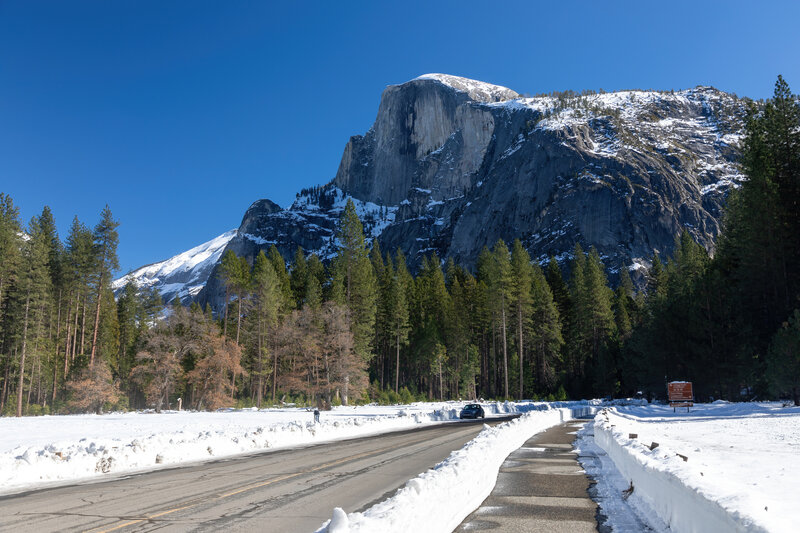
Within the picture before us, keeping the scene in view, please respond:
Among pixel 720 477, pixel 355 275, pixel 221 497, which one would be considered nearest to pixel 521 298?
pixel 355 275

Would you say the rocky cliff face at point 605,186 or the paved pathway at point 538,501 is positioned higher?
the rocky cliff face at point 605,186

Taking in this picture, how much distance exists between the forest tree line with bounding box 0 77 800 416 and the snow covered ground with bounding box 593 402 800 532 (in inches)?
683

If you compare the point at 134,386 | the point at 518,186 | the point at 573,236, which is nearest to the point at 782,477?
the point at 134,386

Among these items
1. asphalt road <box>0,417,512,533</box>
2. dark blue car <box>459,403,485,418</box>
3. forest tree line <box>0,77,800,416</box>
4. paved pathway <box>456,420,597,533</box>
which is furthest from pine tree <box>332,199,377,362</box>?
paved pathway <box>456,420,597,533</box>

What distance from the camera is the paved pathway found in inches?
287

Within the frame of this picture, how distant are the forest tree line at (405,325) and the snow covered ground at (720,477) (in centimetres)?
1735

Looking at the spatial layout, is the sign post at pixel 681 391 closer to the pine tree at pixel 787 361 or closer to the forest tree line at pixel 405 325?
the forest tree line at pixel 405 325

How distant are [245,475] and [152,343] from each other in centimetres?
3706

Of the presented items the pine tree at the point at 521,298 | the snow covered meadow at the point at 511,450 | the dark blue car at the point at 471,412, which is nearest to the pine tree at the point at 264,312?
the dark blue car at the point at 471,412

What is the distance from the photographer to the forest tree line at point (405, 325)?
41.6 m

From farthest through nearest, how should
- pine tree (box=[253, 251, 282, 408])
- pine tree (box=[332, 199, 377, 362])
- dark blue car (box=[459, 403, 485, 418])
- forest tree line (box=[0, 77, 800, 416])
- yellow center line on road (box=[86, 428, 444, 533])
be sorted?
pine tree (box=[332, 199, 377, 362])
pine tree (box=[253, 251, 282, 408])
forest tree line (box=[0, 77, 800, 416])
dark blue car (box=[459, 403, 485, 418])
yellow center line on road (box=[86, 428, 444, 533])

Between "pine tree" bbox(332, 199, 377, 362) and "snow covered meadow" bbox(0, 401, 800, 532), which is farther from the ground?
"pine tree" bbox(332, 199, 377, 362)

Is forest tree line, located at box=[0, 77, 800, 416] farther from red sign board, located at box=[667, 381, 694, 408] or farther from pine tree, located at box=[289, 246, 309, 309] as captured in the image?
red sign board, located at box=[667, 381, 694, 408]

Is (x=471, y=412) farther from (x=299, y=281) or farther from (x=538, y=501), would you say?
(x=299, y=281)
